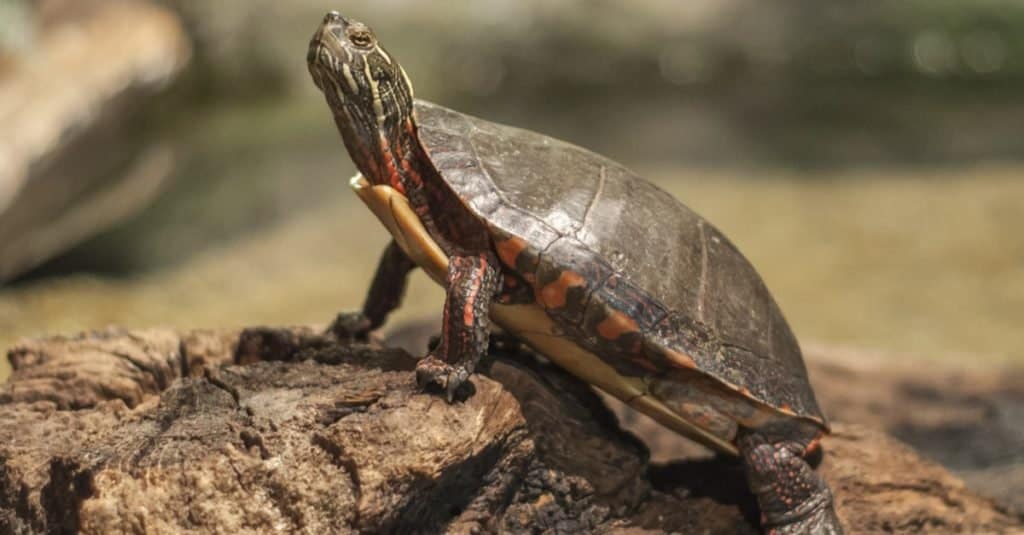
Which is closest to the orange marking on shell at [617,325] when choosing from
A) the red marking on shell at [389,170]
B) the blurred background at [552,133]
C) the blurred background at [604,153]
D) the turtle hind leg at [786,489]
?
the turtle hind leg at [786,489]

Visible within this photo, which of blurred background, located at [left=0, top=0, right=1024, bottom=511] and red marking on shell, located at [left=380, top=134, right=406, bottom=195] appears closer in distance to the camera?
red marking on shell, located at [left=380, top=134, right=406, bottom=195]

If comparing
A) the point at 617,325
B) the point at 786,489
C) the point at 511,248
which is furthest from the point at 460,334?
the point at 786,489

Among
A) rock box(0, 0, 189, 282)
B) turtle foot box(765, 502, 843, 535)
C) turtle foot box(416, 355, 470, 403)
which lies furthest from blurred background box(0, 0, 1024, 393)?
turtle foot box(765, 502, 843, 535)

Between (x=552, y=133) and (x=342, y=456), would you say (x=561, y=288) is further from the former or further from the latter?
(x=552, y=133)

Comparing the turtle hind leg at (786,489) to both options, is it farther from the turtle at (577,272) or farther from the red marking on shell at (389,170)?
the red marking on shell at (389,170)

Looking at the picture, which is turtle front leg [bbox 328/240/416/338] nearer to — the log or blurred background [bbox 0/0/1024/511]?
the log
